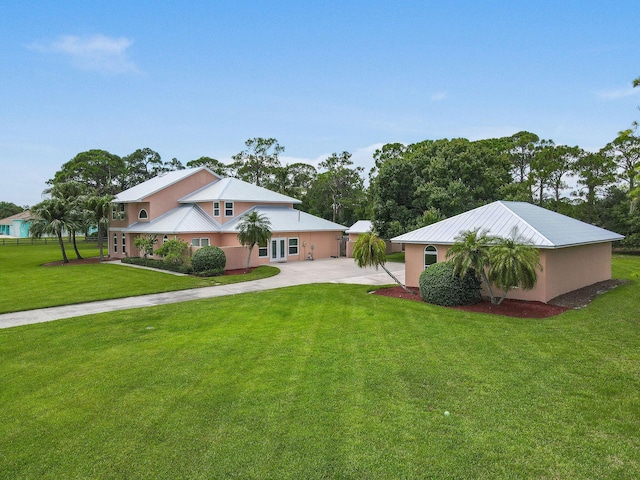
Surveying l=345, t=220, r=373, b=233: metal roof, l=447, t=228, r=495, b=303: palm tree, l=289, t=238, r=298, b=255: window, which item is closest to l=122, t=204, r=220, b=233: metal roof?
l=289, t=238, r=298, b=255: window

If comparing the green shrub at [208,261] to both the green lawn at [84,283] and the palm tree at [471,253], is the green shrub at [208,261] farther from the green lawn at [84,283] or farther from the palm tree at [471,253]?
the palm tree at [471,253]

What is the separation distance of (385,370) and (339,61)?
60.8 feet

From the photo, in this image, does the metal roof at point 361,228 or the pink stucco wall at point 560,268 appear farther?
the metal roof at point 361,228

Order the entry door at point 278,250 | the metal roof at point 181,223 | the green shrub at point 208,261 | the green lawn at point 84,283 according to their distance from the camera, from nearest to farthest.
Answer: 1. the green lawn at point 84,283
2. the green shrub at point 208,261
3. the metal roof at point 181,223
4. the entry door at point 278,250

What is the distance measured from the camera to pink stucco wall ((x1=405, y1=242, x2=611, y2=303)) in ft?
49.3

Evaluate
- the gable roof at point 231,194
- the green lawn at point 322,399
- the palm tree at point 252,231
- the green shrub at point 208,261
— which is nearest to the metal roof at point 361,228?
the gable roof at point 231,194

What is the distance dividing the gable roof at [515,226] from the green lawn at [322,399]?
421 centimetres

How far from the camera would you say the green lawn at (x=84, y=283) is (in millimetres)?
16375

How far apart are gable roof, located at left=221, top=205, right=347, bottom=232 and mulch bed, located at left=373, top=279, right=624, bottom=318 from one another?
1506 cm

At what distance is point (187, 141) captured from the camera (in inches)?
1581

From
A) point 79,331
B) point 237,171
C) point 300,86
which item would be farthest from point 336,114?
point 237,171

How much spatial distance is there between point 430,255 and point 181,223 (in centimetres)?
1899

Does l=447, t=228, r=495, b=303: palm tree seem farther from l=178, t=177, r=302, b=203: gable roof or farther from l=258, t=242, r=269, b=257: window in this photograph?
l=178, t=177, r=302, b=203: gable roof

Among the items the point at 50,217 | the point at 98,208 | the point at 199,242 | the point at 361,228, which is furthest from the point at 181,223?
the point at 361,228
